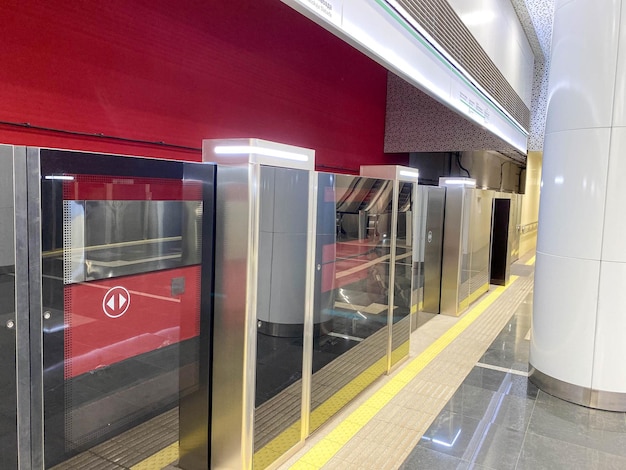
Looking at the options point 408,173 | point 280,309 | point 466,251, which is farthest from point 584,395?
point 466,251

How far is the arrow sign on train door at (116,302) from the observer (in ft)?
5.74

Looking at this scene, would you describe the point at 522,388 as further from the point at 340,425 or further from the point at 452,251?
the point at 452,251

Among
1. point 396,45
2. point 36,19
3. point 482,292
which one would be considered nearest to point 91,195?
point 36,19

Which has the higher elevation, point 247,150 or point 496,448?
point 247,150

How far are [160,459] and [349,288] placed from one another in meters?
1.65

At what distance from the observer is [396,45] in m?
3.03

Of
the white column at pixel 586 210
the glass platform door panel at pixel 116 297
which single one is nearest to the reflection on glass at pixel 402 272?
the white column at pixel 586 210

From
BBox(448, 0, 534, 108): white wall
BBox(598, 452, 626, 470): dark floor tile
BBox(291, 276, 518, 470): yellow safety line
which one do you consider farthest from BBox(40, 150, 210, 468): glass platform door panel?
BBox(448, 0, 534, 108): white wall

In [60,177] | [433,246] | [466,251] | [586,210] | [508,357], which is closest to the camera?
[60,177]

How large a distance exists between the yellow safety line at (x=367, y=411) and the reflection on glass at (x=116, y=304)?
811 millimetres

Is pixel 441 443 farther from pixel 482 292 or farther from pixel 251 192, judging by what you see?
pixel 482 292

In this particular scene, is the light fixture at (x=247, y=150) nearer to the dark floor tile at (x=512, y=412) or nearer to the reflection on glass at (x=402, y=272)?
the reflection on glass at (x=402, y=272)

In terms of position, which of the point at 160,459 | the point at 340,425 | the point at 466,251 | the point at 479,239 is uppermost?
the point at 479,239

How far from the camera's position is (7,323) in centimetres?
143
